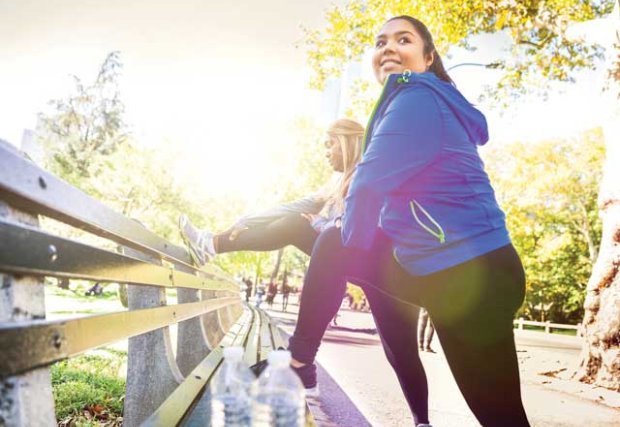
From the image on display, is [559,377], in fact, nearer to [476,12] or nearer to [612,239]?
[612,239]

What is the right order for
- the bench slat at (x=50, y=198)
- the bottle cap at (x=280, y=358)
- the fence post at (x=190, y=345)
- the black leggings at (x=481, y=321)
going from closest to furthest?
the bench slat at (x=50, y=198) < the bottle cap at (x=280, y=358) < the black leggings at (x=481, y=321) < the fence post at (x=190, y=345)

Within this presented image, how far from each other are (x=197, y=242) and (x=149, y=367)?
1.29m

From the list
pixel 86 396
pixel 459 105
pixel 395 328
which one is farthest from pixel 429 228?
pixel 86 396

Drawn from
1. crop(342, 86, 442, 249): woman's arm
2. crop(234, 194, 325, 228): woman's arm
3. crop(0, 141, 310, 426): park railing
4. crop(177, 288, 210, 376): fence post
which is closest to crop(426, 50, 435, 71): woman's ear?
crop(342, 86, 442, 249): woman's arm

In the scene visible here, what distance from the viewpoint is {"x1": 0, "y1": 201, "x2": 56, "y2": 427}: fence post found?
89cm

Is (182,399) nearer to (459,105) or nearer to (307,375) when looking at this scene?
(307,375)

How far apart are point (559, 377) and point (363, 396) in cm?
444

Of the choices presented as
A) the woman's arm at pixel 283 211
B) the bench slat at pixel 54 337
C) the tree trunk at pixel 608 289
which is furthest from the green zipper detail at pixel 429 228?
the tree trunk at pixel 608 289

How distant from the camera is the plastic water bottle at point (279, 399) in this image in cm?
132

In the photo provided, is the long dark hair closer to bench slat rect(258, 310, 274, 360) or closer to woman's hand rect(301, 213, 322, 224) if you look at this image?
woman's hand rect(301, 213, 322, 224)

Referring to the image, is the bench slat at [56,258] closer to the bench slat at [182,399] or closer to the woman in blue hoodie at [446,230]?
the bench slat at [182,399]

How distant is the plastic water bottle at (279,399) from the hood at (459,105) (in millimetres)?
1184

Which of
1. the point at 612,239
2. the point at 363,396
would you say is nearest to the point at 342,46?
the point at 612,239

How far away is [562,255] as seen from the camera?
43.1 metres
